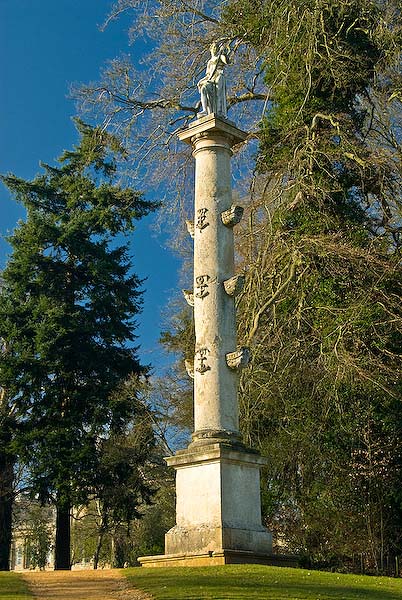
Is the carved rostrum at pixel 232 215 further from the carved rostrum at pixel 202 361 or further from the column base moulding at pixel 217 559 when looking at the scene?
the column base moulding at pixel 217 559

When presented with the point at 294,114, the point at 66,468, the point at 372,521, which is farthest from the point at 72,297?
the point at 372,521

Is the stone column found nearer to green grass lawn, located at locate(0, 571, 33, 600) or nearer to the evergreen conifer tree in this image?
green grass lawn, located at locate(0, 571, 33, 600)

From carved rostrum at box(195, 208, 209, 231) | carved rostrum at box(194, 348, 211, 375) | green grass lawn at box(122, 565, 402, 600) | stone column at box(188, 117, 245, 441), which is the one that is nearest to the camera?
green grass lawn at box(122, 565, 402, 600)

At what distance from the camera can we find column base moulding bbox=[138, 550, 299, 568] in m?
10.7

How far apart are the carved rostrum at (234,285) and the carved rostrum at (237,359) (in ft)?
3.01

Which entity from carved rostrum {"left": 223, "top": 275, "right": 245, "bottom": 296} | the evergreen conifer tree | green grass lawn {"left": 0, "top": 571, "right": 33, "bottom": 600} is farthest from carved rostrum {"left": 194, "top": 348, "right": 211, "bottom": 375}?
the evergreen conifer tree

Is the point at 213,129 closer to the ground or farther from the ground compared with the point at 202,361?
farther from the ground

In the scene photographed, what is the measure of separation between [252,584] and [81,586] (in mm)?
2136

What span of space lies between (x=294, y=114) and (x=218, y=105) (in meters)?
5.61

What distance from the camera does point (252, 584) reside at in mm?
8734

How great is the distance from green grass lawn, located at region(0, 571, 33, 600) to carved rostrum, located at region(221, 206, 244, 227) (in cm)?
606

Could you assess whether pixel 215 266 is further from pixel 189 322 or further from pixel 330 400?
pixel 189 322

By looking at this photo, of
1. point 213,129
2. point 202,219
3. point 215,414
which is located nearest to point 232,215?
point 202,219

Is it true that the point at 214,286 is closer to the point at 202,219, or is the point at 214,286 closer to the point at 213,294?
the point at 213,294
